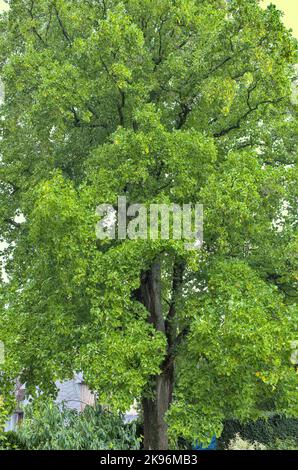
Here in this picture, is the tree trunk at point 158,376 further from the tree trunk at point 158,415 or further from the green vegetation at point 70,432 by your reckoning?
the green vegetation at point 70,432

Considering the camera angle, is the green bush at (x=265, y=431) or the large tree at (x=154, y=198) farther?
the green bush at (x=265, y=431)

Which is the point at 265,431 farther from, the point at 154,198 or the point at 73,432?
the point at 154,198

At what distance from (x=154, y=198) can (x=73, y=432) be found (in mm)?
6479

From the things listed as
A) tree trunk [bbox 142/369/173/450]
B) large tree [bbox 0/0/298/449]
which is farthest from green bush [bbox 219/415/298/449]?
→ large tree [bbox 0/0/298/449]

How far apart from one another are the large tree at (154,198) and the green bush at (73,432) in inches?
41.5

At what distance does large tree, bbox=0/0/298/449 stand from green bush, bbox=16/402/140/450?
1.05 m

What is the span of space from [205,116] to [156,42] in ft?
9.37

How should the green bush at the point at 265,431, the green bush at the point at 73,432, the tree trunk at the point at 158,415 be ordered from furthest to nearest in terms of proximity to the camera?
the green bush at the point at 265,431 → the tree trunk at the point at 158,415 → the green bush at the point at 73,432

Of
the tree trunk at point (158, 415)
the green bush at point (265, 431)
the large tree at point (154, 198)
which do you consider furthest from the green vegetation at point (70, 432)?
the green bush at point (265, 431)

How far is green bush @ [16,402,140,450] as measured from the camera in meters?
12.5

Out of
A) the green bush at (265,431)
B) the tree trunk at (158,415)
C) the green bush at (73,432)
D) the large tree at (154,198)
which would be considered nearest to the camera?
the large tree at (154,198)

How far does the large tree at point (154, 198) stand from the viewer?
11453mm
